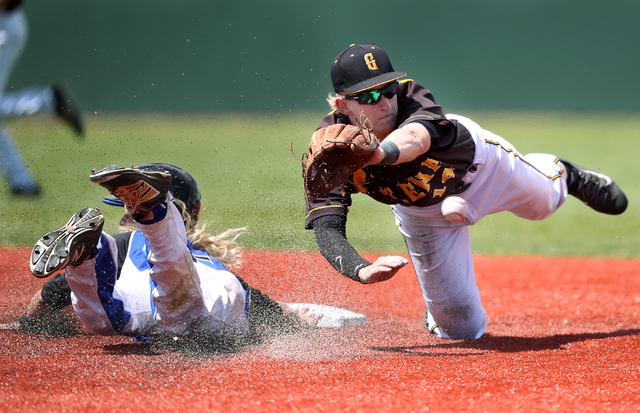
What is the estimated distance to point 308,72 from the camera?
15.5 meters

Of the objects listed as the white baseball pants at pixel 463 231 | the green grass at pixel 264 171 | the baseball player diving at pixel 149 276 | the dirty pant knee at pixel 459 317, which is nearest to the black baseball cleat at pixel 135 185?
the baseball player diving at pixel 149 276

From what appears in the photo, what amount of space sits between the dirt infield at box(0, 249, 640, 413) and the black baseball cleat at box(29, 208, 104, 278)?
35cm

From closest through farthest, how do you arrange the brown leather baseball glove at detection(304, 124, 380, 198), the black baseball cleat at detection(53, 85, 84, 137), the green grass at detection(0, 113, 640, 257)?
the brown leather baseball glove at detection(304, 124, 380, 198)
the green grass at detection(0, 113, 640, 257)
the black baseball cleat at detection(53, 85, 84, 137)

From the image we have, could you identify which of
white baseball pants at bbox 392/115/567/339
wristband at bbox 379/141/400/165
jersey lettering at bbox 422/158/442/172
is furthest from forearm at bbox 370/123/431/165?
white baseball pants at bbox 392/115/567/339

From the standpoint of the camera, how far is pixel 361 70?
8.10 ft

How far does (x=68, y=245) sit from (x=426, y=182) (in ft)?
4.79

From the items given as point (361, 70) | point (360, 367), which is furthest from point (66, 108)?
point (360, 367)

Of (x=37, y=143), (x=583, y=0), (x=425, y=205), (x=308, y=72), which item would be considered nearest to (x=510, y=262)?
(x=425, y=205)

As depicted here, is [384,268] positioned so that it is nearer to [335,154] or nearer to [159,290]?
[335,154]

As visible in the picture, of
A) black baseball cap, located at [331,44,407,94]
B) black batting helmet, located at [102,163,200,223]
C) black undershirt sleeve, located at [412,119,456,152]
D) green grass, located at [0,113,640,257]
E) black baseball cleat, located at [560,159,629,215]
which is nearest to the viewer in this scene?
black undershirt sleeve, located at [412,119,456,152]

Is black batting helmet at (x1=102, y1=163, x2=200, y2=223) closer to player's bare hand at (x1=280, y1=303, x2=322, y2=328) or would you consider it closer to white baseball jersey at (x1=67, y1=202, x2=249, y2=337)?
white baseball jersey at (x1=67, y1=202, x2=249, y2=337)

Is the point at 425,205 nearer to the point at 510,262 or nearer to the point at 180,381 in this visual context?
the point at 180,381

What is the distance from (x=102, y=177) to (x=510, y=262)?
4058 millimetres

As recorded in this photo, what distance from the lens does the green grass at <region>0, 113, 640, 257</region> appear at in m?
6.33
